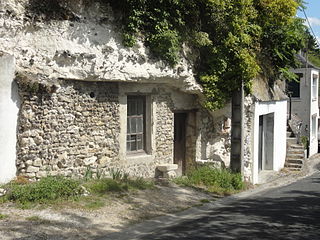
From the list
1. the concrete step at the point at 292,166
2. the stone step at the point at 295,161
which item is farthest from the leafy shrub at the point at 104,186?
the stone step at the point at 295,161

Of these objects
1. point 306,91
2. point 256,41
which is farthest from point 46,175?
point 306,91

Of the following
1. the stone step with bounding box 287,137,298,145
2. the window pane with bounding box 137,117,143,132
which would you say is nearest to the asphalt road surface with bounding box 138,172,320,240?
the window pane with bounding box 137,117,143,132

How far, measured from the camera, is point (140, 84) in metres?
13.1

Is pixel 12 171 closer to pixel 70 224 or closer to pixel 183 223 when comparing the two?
pixel 70 224

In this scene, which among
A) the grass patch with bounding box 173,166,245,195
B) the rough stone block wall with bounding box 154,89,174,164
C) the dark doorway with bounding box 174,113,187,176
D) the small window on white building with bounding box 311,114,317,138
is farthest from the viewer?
the small window on white building with bounding box 311,114,317,138

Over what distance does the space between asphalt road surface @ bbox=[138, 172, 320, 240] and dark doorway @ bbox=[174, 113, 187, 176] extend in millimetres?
3122

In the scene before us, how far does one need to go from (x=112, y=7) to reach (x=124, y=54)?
1364mm

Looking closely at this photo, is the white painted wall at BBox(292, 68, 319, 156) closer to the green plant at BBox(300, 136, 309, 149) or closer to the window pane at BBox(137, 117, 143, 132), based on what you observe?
the green plant at BBox(300, 136, 309, 149)

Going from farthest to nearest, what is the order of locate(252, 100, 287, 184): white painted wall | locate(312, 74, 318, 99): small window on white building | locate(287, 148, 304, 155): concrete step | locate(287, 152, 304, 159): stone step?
1. locate(312, 74, 318, 99): small window on white building
2. locate(287, 148, 304, 155): concrete step
3. locate(287, 152, 304, 159): stone step
4. locate(252, 100, 287, 184): white painted wall

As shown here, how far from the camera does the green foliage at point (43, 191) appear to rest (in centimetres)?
919

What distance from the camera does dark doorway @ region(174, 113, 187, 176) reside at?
48.8 ft

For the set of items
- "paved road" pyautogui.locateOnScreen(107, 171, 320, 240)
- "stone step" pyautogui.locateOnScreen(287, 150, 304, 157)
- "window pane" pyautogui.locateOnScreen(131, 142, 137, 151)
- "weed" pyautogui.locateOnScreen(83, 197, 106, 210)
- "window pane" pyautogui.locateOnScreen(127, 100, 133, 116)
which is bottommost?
"paved road" pyautogui.locateOnScreen(107, 171, 320, 240)

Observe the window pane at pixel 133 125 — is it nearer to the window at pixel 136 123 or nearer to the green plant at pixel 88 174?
the window at pixel 136 123

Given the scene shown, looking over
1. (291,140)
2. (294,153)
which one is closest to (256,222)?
(294,153)
